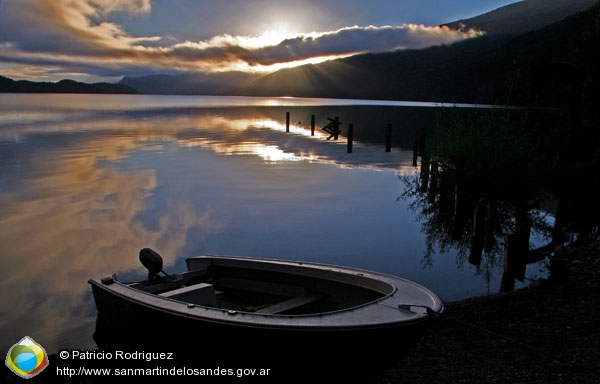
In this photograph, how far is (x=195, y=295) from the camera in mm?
7887

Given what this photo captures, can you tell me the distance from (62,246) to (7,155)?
27.9m

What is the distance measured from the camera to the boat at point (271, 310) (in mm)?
6234

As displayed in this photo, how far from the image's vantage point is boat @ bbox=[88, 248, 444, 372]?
6.23 m

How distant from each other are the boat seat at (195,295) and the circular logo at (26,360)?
7.27 feet

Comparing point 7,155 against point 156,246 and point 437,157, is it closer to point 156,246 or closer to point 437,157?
point 156,246

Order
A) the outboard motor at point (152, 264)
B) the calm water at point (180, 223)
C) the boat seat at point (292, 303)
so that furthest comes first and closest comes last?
the calm water at point (180, 223), the outboard motor at point (152, 264), the boat seat at point (292, 303)

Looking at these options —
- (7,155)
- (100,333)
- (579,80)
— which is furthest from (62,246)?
(7,155)

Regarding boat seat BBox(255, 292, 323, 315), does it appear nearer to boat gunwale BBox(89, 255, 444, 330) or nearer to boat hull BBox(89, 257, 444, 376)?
boat gunwale BBox(89, 255, 444, 330)

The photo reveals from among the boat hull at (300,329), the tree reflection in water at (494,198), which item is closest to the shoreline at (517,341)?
the boat hull at (300,329)

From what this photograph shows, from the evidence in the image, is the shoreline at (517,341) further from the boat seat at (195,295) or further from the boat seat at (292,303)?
the boat seat at (195,295)

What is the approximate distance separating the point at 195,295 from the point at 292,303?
A: 62.4 inches

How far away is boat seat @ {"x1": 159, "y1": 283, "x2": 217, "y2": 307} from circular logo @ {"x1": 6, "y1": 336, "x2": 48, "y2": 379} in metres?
2.22

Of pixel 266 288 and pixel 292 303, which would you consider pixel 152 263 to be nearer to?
pixel 266 288

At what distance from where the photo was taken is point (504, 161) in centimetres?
1817
